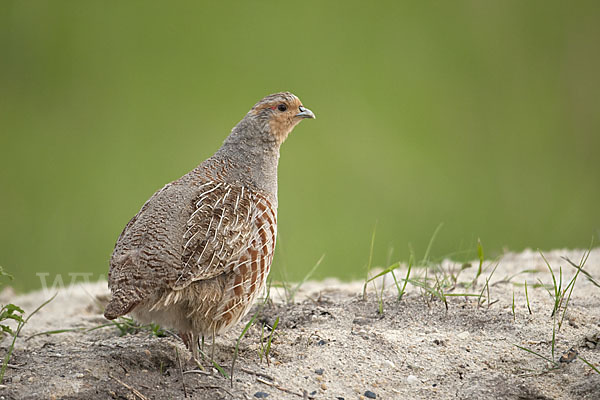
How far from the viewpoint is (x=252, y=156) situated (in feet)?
10.9

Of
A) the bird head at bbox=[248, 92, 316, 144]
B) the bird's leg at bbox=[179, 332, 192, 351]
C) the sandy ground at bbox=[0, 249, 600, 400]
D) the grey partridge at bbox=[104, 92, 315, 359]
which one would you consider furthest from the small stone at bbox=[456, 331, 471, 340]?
the bird head at bbox=[248, 92, 316, 144]

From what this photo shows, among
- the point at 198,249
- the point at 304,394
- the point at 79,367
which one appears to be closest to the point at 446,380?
the point at 304,394

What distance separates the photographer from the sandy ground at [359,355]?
2.56 m

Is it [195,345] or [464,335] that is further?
[464,335]

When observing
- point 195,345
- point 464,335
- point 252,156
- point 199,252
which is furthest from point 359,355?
point 252,156

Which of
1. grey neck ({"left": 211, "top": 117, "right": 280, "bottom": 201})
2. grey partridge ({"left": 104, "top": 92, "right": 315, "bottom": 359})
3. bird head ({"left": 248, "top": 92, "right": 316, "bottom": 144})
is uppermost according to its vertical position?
bird head ({"left": 248, "top": 92, "right": 316, "bottom": 144})

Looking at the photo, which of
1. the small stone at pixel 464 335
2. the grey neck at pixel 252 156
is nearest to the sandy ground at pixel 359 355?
the small stone at pixel 464 335

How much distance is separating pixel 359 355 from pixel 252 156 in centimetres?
120

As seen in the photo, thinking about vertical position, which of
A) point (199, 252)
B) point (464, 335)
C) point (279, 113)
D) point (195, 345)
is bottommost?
point (195, 345)

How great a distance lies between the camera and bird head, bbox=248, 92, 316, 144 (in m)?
3.44

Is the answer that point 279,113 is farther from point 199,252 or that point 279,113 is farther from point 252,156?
point 199,252

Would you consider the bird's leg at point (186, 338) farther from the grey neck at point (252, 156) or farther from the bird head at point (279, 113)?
the bird head at point (279, 113)

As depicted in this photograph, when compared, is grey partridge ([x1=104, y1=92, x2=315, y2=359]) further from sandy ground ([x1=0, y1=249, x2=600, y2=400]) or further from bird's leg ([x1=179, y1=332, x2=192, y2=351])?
sandy ground ([x1=0, y1=249, x2=600, y2=400])

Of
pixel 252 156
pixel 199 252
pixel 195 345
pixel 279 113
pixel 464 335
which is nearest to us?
pixel 199 252
